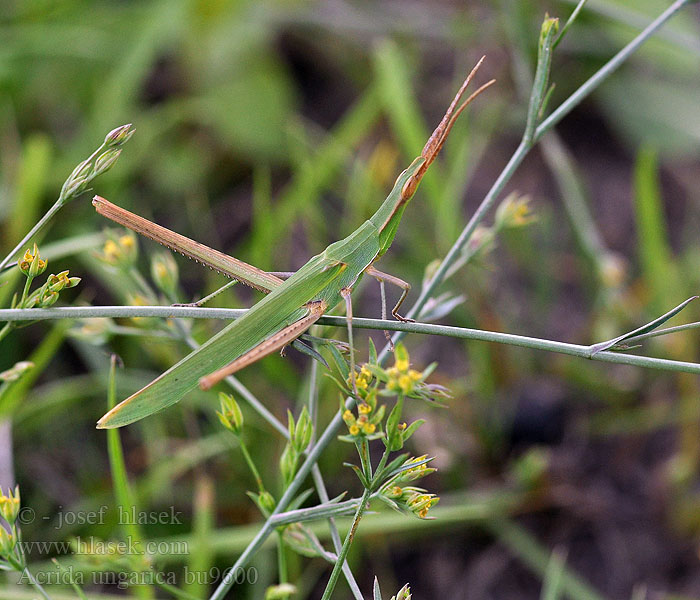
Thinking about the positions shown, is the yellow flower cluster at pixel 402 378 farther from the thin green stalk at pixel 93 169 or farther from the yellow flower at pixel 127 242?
the yellow flower at pixel 127 242

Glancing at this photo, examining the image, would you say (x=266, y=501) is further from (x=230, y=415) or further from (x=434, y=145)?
(x=434, y=145)

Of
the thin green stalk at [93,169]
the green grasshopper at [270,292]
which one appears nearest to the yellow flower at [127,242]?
the green grasshopper at [270,292]

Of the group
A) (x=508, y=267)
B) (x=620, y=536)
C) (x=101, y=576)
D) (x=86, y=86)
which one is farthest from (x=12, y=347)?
(x=620, y=536)

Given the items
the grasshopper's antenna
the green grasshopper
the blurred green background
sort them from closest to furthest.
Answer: the green grasshopper → the grasshopper's antenna → the blurred green background

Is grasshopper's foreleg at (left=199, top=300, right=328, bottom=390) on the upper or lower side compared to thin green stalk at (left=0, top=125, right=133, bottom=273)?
lower

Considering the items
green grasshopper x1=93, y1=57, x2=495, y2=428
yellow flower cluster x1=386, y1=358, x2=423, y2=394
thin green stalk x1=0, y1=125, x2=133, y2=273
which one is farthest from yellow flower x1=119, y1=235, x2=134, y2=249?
yellow flower cluster x1=386, y1=358, x2=423, y2=394

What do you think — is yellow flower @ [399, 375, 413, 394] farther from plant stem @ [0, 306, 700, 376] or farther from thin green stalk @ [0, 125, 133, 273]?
thin green stalk @ [0, 125, 133, 273]

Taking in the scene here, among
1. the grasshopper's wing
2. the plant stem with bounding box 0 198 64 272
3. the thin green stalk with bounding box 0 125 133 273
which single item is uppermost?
the thin green stalk with bounding box 0 125 133 273
